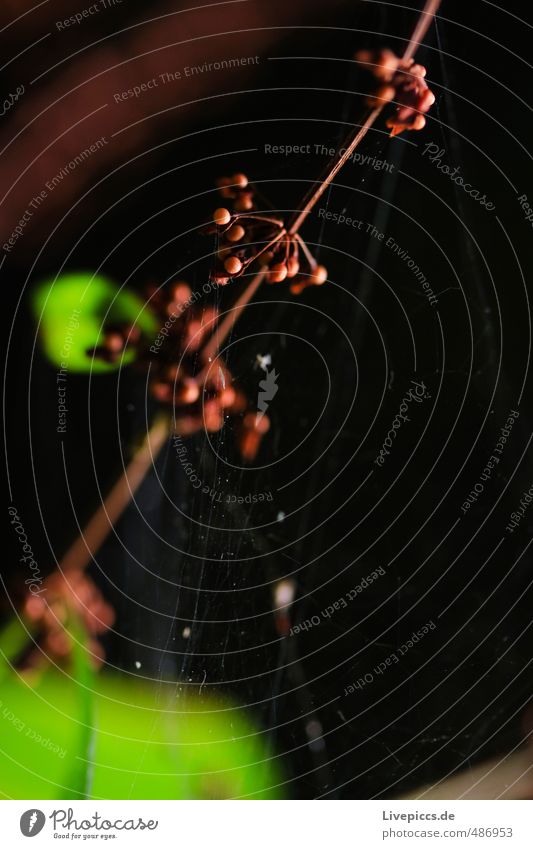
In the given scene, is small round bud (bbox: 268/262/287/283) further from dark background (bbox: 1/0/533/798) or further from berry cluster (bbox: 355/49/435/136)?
berry cluster (bbox: 355/49/435/136)

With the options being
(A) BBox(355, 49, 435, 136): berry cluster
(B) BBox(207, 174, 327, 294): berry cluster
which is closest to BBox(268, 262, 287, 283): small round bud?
(B) BBox(207, 174, 327, 294): berry cluster

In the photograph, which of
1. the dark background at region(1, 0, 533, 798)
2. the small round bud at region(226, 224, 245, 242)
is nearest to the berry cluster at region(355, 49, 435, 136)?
the dark background at region(1, 0, 533, 798)

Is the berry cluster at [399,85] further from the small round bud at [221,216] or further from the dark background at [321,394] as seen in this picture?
the small round bud at [221,216]

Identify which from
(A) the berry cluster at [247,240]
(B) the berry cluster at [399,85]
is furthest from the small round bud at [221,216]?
(B) the berry cluster at [399,85]

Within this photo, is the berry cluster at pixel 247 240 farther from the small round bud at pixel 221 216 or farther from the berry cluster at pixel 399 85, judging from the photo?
the berry cluster at pixel 399 85

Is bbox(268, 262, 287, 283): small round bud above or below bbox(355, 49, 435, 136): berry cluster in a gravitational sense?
below

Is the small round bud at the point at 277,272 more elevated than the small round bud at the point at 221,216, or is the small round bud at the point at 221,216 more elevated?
the small round bud at the point at 221,216

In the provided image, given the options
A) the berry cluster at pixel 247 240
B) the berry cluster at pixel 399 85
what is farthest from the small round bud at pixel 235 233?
the berry cluster at pixel 399 85
